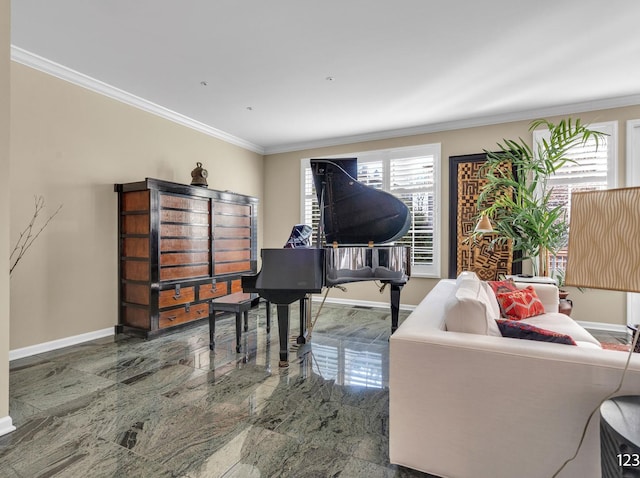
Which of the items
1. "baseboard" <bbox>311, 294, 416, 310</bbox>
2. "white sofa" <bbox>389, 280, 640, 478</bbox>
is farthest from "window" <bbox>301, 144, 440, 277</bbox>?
"white sofa" <bbox>389, 280, 640, 478</bbox>

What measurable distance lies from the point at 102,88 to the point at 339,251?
3.30 metres

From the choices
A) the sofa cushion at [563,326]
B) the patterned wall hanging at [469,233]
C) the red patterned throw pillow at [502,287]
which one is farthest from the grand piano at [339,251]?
the patterned wall hanging at [469,233]

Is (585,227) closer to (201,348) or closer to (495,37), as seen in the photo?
(495,37)

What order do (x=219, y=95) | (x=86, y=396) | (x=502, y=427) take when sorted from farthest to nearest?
1. (x=219, y=95)
2. (x=86, y=396)
3. (x=502, y=427)

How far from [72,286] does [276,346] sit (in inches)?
90.8

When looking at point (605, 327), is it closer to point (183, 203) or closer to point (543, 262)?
point (543, 262)

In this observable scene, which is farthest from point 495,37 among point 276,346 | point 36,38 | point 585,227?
point 36,38

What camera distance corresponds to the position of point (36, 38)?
2801mm

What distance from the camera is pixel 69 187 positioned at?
3.45 meters

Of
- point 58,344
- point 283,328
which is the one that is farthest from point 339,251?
point 58,344

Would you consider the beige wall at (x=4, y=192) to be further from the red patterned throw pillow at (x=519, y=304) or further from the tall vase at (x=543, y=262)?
the tall vase at (x=543, y=262)

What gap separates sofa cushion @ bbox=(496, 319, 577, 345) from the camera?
151cm

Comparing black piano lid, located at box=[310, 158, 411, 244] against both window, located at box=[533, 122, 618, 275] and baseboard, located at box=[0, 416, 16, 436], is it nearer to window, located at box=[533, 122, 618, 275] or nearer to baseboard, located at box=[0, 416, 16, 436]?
window, located at box=[533, 122, 618, 275]

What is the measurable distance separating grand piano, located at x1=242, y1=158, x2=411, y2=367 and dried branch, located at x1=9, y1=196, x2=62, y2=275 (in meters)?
2.19
